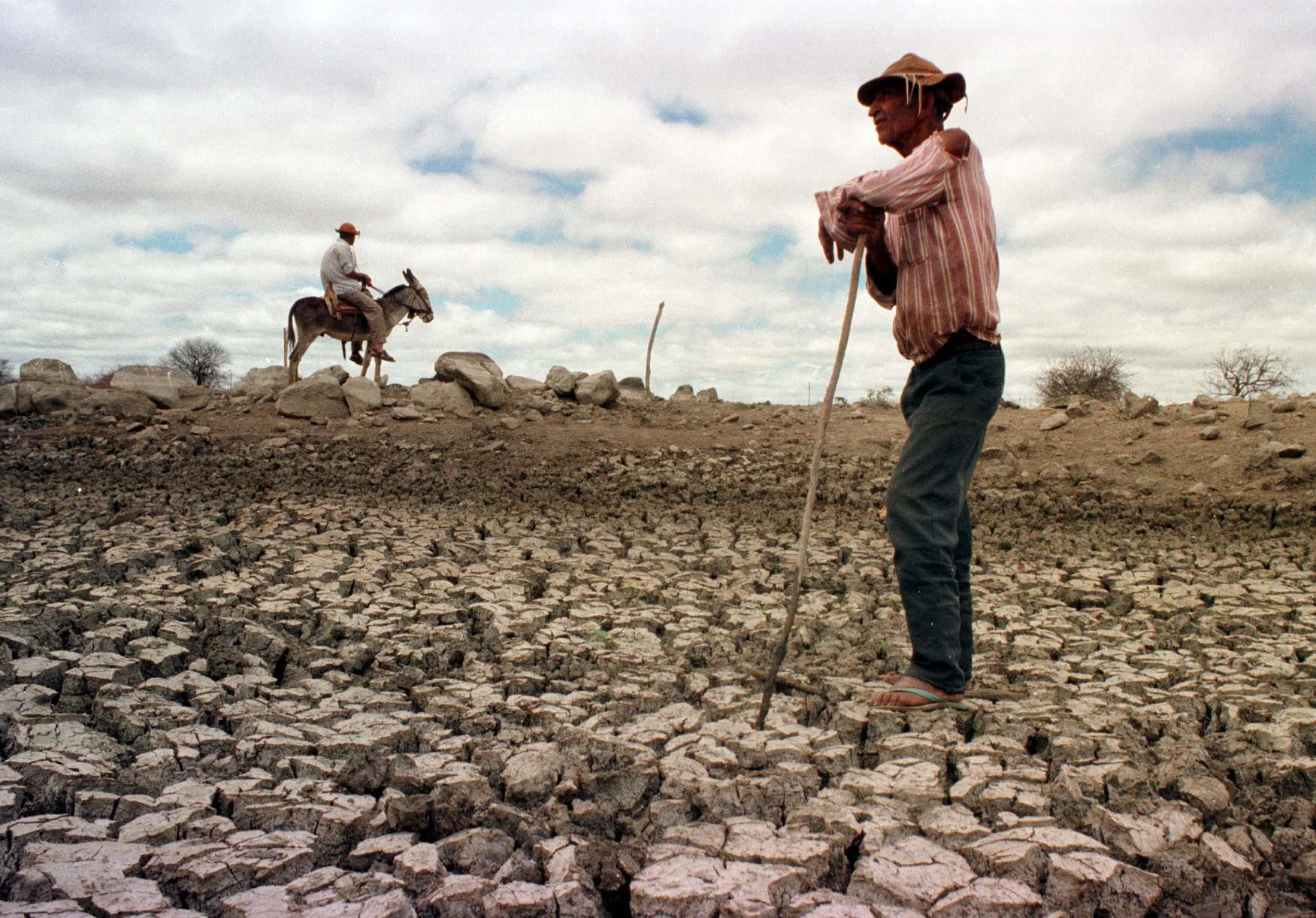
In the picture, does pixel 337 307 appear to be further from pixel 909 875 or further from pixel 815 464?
pixel 909 875

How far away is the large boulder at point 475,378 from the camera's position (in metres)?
9.19

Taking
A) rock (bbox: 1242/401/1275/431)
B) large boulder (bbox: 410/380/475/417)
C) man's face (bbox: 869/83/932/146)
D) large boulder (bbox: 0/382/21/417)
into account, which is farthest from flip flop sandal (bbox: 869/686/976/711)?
large boulder (bbox: 0/382/21/417)

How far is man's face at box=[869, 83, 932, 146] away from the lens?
8.69 feet

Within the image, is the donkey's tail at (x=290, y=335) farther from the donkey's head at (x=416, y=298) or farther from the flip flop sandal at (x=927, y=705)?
the flip flop sandal at (x=927, y=705)

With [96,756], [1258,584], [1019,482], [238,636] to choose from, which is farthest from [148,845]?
[1019,482]

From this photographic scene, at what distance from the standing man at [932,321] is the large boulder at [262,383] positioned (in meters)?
8.26

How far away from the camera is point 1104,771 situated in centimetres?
231

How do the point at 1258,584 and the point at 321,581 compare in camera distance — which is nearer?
the point at 321,581

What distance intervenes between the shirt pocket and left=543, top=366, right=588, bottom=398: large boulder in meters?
7.08

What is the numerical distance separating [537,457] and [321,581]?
332 cm

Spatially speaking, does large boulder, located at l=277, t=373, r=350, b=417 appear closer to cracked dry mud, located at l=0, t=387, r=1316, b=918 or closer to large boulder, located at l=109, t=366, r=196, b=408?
large boulder, located at l=109, t=366, r=196, b=408

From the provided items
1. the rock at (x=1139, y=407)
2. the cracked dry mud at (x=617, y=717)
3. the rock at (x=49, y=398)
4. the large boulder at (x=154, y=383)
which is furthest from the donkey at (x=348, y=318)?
the rock at (x=1139, y=407)

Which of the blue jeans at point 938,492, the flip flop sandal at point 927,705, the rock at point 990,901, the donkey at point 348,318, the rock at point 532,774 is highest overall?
the donkey at point 348,318

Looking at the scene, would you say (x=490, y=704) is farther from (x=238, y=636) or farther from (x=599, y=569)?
(x=599, y=569)
